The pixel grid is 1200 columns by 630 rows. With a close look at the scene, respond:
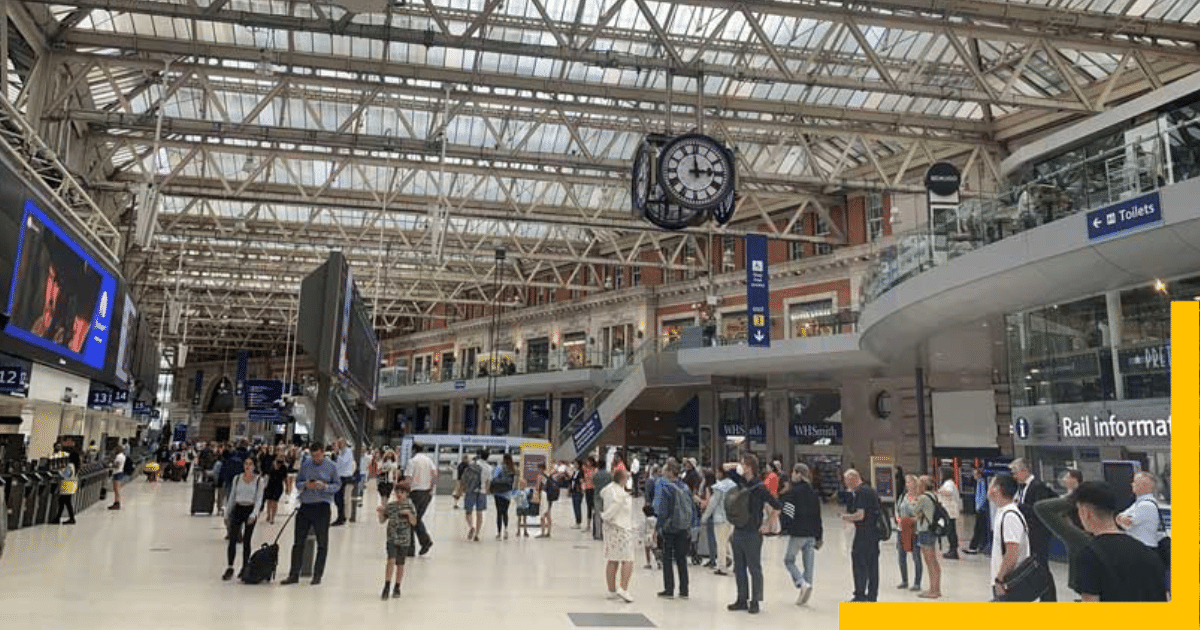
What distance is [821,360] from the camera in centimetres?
2533

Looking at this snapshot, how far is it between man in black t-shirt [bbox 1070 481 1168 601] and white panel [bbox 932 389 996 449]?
77.8ft

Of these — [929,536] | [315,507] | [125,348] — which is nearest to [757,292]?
[929,536]

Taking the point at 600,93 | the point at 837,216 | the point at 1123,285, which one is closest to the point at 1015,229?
the point at 1123,285

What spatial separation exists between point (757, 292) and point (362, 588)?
17.0 metres

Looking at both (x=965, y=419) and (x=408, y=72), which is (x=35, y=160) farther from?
(x=965, y=419)

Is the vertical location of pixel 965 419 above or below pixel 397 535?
above

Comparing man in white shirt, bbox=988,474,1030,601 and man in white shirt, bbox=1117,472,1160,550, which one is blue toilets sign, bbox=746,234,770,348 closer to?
man in white shirt, bbox=1117,472,1160,550

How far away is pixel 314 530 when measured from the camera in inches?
376

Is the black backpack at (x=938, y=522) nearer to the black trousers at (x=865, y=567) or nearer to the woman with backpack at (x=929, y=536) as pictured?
the woman with backpack at (x=929, y=536)

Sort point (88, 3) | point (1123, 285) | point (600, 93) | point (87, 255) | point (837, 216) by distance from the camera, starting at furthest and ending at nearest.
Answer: point (837, 216), point (600, 93), point (87, 255), point (88, 3), point (1123, 285)

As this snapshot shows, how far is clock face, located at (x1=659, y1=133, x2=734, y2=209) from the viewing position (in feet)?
40.2

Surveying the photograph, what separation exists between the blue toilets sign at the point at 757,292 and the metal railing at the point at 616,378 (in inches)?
287

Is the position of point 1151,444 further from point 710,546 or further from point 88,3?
point 88,3

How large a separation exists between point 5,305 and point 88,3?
599 cm
